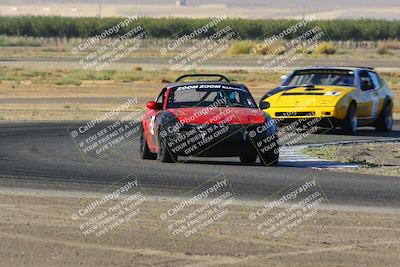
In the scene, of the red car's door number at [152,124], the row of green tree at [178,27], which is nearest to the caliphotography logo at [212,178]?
the red car's door number at [152,124]

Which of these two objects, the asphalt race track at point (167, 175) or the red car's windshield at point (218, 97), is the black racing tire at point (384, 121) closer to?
the asphalt race track at point (167, 175)

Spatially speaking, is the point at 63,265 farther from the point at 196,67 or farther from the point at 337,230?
the point at 196,67

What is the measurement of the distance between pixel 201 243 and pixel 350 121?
13.9 meters

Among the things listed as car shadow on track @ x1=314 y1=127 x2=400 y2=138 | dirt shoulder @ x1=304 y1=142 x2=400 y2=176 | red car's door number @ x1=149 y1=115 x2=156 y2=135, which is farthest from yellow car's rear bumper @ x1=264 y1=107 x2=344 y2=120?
red car's door number @ x1=149 y1=115 x2=156 y2=135

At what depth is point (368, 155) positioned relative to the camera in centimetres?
1939

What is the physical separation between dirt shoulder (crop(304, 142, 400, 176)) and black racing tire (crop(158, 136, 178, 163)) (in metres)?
2.57

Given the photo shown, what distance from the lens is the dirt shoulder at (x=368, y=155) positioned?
16906 millimetres

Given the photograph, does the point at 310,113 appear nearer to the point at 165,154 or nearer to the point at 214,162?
the point at 214,162

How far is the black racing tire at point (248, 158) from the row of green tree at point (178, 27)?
114519mm

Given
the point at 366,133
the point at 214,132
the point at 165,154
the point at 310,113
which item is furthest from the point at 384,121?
the point at 214,132

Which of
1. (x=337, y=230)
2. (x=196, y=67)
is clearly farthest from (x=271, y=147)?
(x=196, y=67)

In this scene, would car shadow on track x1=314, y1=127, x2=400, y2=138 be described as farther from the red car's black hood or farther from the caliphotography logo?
the red car's black hood

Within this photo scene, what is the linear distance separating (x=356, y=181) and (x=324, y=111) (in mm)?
8139

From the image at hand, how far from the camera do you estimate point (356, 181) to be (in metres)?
15.2
